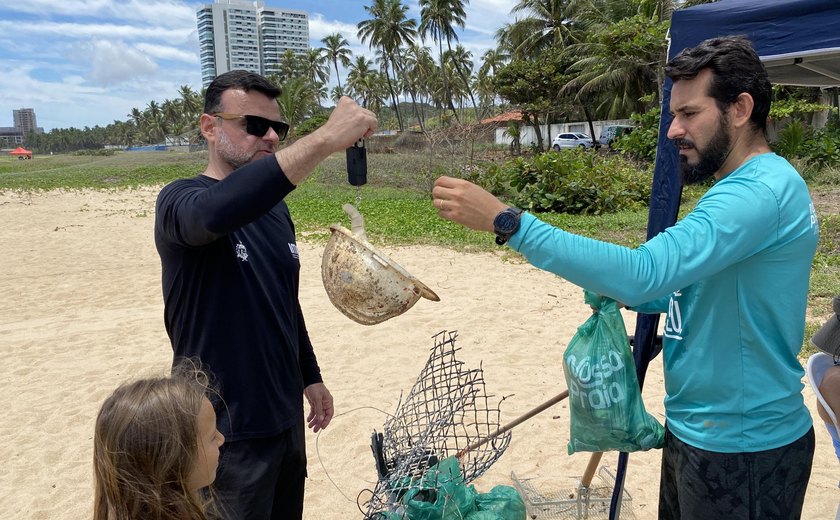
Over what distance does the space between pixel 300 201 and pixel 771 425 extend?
15.6 m

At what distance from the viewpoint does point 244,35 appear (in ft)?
279

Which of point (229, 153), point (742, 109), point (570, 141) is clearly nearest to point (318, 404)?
point (229, 153)

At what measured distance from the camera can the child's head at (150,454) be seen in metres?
1.26

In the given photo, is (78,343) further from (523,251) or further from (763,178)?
(763,178)

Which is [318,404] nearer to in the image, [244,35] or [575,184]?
[575,184]

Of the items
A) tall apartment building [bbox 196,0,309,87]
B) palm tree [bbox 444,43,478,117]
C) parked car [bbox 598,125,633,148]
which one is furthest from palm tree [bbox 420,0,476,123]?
tall apartment building [bbox 196,0,309,87]

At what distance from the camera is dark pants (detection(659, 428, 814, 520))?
160 cm

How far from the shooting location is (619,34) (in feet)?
61.5

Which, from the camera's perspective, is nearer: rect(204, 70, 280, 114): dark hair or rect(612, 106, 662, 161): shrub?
rect(204, 70, 280, 114): dark hair

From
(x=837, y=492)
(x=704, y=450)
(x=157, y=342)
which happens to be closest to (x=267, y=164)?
(x=704, y=450)

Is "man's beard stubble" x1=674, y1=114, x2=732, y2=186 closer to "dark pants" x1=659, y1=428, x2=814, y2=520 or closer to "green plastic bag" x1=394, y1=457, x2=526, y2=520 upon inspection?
"dark pants" x1=659, y1=428, x2=814, y2=520

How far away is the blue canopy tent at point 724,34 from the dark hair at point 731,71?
2.80 feet

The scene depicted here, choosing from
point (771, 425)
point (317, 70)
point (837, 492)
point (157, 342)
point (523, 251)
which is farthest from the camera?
point (317, 70)

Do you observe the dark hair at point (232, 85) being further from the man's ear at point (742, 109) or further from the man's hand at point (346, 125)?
the man's ear at point (742, 109)
